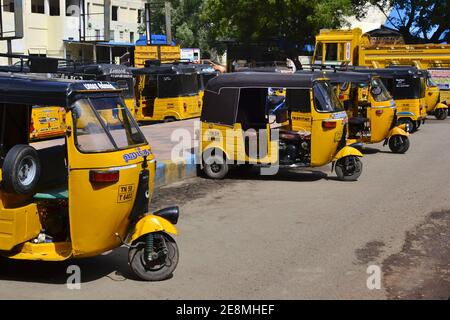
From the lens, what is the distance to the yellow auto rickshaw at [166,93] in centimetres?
2242

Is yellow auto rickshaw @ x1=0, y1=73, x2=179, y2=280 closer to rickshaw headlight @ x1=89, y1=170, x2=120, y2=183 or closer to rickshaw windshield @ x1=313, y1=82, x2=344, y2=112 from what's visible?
rickshaw headlight @ x1=89, y1=170, x2=120, y2=183

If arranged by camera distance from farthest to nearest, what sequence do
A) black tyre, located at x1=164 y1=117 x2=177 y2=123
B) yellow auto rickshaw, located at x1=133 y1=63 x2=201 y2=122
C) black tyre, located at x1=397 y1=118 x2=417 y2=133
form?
black tyre, located at x1=164 y1=117 x2=177 y2=123
yellow auto rickshaw, located at x1=133 y1=63 x2=201 y2=122
black tyre, located at x1=397 y1=118 x2=417 y2=133

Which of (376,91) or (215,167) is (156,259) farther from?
(376,91)

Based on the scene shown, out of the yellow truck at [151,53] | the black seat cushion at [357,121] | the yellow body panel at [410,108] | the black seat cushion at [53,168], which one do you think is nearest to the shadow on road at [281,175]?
the black seat cushion at [357,121]

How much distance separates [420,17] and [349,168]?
32056mm

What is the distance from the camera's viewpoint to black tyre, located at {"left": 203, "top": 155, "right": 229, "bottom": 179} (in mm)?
12680

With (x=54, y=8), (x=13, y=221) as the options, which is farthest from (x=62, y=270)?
(x=54, y=8)

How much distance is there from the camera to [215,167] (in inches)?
504

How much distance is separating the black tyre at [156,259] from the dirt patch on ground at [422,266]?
211 cm

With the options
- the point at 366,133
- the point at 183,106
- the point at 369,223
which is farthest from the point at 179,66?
the point at 369,223

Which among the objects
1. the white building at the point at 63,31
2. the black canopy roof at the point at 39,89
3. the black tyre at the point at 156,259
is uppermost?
the white building at the point at 63,31

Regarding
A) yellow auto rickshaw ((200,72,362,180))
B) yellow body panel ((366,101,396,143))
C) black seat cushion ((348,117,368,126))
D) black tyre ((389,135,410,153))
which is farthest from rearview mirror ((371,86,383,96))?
yellow auto rickshaw ((200,72,362,180))

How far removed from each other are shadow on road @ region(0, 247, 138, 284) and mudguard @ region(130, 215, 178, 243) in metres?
0.55

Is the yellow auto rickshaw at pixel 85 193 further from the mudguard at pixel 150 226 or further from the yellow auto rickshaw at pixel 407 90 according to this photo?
the yellow auto rickshaw at pixel 407 90
